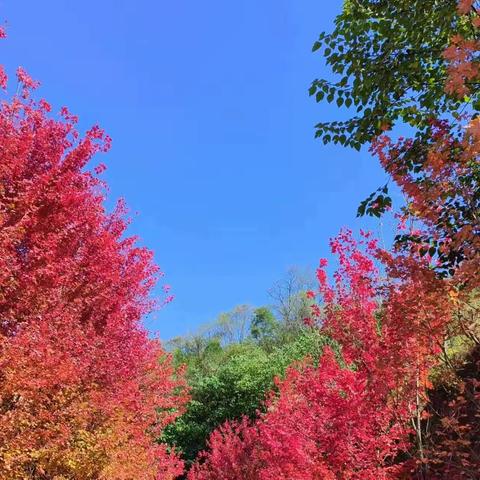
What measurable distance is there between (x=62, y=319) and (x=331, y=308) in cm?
466

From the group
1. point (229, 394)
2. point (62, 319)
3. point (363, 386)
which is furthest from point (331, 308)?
point (229, 394)

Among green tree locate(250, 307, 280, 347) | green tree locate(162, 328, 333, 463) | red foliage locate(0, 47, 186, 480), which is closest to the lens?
red foliage locate(0, 47, 186, 480)

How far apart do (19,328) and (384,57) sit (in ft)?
20.1

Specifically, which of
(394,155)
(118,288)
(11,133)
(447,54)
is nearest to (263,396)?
(118,288)

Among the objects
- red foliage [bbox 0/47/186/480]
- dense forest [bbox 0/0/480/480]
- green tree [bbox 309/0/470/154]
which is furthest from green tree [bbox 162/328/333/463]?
green tree [bbox 309/0/470/154]

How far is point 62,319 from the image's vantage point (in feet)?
26.6

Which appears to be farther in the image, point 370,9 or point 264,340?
point 264,340

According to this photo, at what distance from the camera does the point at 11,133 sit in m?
7.94

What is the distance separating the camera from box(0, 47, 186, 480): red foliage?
21.6 ft

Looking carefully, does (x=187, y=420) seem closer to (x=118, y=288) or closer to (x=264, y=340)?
(x=118, y=288)

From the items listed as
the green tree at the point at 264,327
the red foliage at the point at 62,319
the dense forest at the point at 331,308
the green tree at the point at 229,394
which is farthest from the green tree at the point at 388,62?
the green tree at the point at 264,327

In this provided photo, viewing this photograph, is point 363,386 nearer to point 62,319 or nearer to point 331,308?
point 331,308

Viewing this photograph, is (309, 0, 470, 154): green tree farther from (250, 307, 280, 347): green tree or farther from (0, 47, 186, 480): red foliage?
(250, 307, 280, 347): green tree

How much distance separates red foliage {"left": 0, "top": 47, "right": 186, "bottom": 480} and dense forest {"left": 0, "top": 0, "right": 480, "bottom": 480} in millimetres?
39
